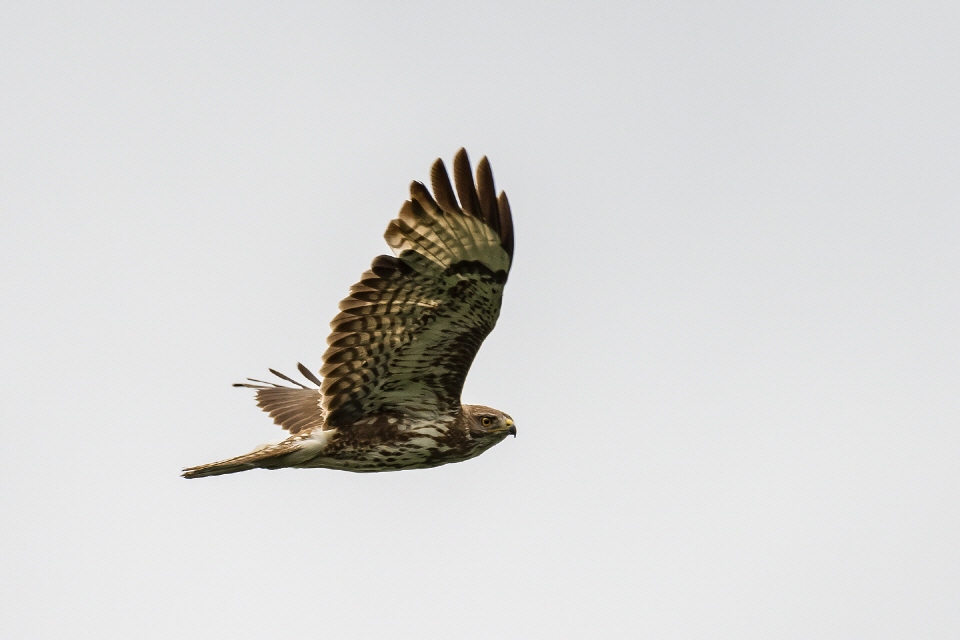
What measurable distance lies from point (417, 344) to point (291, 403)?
107 inches

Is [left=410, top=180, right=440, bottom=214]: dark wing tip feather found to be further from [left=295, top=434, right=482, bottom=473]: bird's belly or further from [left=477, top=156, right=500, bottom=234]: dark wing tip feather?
[left=295, top=434, right=482, bottom=473]: bird's belly

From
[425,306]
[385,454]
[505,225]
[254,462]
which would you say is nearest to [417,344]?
[425,306]

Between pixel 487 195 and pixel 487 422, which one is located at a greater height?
pixel 487 195

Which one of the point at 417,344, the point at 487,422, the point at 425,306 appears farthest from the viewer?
the point at 487,422

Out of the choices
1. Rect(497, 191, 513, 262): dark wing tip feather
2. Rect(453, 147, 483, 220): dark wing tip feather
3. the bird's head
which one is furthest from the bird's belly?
Rect(453, 147, 483, 220): dark wing tip feather

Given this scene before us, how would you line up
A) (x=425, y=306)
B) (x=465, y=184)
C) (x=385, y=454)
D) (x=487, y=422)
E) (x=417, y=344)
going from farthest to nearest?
1. (x=487, y=422)
2. (x=385, y=454)
3. (x=417, y=344)
4. (x=425, y=306)
5. (x=465, y=184)

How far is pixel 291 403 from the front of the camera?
13.1 m

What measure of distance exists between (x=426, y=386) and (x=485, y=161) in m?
2.09

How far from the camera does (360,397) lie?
11016 mm

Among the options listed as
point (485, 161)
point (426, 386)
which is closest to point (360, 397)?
point (426, 386)

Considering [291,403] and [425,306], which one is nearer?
[425,306]

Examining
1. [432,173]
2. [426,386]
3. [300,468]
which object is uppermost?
[432,173]

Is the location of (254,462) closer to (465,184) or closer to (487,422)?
(487,422)

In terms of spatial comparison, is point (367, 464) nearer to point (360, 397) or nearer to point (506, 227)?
point (360, 397)
